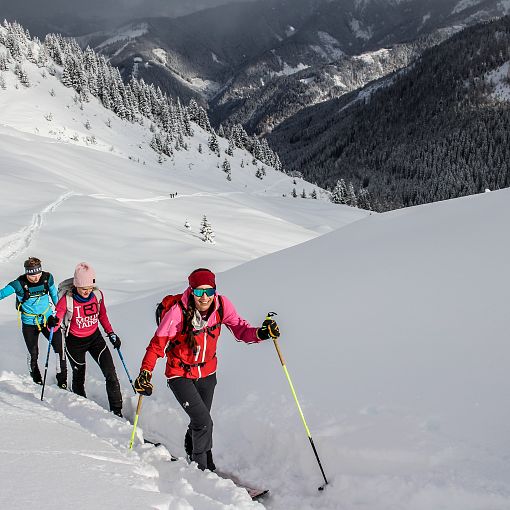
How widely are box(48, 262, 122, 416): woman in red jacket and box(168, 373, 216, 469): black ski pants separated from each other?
182 cm

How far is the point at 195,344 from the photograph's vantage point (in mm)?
4312

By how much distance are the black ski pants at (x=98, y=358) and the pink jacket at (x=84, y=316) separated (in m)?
0.09

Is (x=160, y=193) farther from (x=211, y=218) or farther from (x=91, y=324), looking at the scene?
(x=91, y=324)

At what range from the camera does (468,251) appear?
21.8 feet

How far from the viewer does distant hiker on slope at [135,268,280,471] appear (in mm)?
4180

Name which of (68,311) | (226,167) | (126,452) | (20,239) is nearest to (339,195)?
(226,167)

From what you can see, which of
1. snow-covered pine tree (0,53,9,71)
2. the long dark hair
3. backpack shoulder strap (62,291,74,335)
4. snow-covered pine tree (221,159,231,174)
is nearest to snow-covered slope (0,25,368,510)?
snow-covered pine tree (0,53,9,71)

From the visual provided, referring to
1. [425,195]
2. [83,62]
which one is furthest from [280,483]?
[425,195]

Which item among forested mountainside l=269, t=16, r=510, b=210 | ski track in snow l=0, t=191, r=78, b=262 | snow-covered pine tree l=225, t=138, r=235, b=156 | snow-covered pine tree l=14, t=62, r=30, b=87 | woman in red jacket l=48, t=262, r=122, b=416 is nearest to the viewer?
woman in red jacket l=48, t=262, r=122, b=416

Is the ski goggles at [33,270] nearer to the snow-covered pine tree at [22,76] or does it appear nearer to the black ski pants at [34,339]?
the black ski pants at [34,339]

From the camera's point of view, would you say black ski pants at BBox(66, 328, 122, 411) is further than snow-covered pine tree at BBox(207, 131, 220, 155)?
No

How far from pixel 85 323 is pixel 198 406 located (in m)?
2.38

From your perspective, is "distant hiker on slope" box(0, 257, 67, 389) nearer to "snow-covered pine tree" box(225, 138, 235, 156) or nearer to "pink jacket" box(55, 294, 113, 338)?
"pink jacket" box(55, 294, 113, 338)

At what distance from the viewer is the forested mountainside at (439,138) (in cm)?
13675
